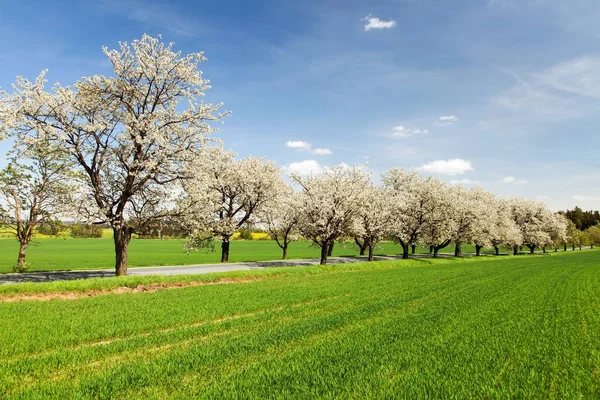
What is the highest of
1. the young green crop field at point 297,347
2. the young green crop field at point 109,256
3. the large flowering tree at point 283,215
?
the large flowering tree at point 283,215

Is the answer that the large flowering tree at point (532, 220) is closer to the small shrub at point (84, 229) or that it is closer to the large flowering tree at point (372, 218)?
the large flowering tree at point (372, 218)

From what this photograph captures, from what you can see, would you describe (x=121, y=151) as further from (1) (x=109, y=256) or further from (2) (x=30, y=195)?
(1) (x=109, y=256)

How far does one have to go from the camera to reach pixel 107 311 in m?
16.5

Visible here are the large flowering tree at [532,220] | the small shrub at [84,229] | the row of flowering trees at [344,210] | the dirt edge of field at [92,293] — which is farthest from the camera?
the large flowering tree at [532,220]

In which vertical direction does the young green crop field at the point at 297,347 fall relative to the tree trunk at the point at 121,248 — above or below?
below

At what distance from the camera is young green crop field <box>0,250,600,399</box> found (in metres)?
7.96

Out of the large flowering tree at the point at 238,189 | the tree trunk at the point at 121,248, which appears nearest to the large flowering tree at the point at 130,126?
the tree trunk at the point at 121,248

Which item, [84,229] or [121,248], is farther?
[84,229]

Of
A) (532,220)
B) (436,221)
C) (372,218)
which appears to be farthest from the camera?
(532,220)

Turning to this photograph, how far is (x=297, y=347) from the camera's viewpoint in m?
11.0

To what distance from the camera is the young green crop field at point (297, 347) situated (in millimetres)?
7961

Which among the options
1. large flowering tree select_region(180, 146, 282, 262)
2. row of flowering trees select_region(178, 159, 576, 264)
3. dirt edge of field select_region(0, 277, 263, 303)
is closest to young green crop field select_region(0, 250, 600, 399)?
dirt edge of field select_region(0, 277, 263, 303)

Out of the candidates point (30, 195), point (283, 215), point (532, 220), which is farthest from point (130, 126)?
point (532, 220)

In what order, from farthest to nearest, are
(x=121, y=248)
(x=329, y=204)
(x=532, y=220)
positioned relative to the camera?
(x=532, y=220) → (x=329, y=204) → (x=121, y=248)
